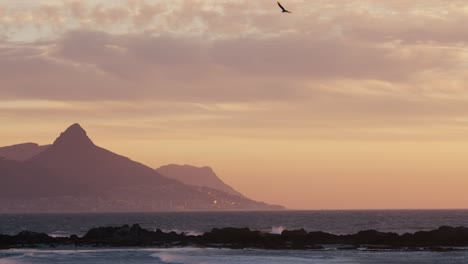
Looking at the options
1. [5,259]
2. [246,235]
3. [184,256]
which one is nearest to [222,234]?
[246,235]

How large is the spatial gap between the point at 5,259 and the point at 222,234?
3671 cm

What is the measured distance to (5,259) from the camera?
Answer: 87.7m

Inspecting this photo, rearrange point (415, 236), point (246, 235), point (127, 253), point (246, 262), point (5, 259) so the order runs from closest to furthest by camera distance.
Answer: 1. point (246, 262)
2. point (5, 259)
3. point (127, 253)
4. point (415, 236)
5. point (246, 235)

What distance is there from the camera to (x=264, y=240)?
11275 cm

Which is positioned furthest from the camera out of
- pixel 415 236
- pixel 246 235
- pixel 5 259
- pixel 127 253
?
pixel 246 235

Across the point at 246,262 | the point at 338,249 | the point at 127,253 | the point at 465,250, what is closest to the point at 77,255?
the point at 127,253

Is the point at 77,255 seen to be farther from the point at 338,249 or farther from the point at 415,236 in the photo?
the point at 415,236

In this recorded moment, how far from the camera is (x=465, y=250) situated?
94.2 m

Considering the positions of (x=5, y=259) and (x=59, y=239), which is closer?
(x=5, y=259)

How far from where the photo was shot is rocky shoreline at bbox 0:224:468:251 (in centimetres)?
10475

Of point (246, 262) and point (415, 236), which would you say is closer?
point (246, 262)

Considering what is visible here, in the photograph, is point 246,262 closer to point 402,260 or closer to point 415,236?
point 402,260

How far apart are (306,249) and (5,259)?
98.0ft

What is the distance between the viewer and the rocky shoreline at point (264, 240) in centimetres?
10475
